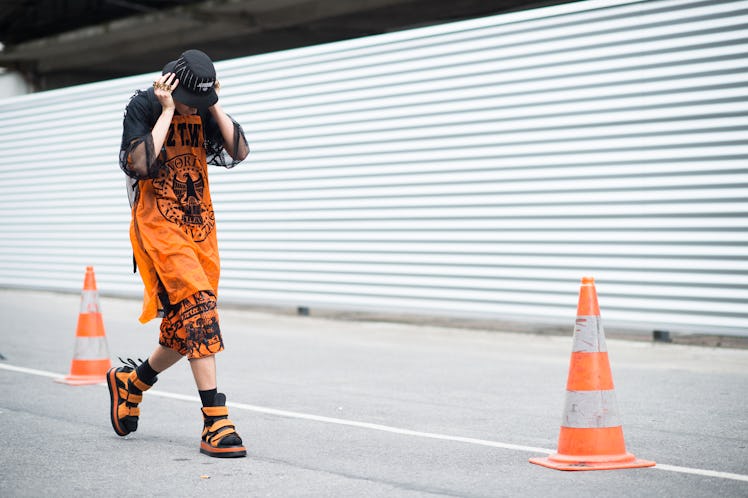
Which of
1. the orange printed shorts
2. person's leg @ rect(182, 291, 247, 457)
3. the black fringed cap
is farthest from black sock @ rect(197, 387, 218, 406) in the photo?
the black fringed cap

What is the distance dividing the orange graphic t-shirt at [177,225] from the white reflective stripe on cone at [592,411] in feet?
6.08

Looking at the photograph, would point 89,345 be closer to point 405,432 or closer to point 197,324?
point 197,324

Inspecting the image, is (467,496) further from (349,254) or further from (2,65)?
(2,65)

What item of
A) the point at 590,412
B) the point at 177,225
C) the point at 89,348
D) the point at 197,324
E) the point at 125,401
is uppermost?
the point at 177,225

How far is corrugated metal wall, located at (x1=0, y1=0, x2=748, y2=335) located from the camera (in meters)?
9.39

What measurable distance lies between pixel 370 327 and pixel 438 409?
5.49 m

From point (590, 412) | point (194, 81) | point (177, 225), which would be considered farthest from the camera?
point (177, 225)

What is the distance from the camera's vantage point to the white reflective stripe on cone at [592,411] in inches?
188

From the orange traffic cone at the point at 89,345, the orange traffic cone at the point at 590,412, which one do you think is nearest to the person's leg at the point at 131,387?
the orange traffic cone at the point at 590,412

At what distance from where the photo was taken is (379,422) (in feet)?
20.2

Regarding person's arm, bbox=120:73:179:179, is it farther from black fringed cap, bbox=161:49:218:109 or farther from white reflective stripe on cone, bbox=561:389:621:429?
white reflective stripe on cone, bbox=561:389:621:429

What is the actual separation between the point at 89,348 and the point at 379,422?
266 centimetres

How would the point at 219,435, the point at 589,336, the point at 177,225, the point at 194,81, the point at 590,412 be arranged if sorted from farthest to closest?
1. the point at 177,225
2. the point at 194,81
3. the point at 219,435
4. the point at 589,336
5. the point at 590,412

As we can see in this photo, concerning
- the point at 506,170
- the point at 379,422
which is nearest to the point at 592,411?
the point at 379,422
